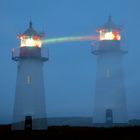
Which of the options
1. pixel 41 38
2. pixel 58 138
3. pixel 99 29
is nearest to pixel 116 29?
pixel 99 29

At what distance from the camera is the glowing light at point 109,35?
3936cm

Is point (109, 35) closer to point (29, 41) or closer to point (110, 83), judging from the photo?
point (110, 83)

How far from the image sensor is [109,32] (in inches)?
1559

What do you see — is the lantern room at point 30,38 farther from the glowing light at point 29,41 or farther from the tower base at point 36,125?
the tower base at point 36,125

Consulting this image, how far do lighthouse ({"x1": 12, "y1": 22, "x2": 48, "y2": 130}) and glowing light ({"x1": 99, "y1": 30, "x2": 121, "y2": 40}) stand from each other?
4844 millimetres

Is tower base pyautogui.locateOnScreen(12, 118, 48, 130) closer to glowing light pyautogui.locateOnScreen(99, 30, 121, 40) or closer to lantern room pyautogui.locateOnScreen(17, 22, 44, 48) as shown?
lantern room pyautogui.locateOnScreen(17, 22, 44, 48)

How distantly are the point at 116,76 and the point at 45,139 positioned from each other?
1778 centimetres

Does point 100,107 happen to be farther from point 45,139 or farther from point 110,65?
point 45,139

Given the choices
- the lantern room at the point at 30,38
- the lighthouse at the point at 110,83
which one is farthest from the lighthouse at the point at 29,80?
the lighthouse at the point at 110,83

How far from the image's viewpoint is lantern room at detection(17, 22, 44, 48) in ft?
126

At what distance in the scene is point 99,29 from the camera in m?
39.4

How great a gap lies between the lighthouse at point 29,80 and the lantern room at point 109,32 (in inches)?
188

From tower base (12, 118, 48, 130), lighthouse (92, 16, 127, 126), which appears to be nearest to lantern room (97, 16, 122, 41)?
lighthouse (92, 16, 127, 126)

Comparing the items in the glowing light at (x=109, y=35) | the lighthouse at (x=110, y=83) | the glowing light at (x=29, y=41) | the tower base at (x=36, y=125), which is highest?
the glowing light at (x=109, y=35)
